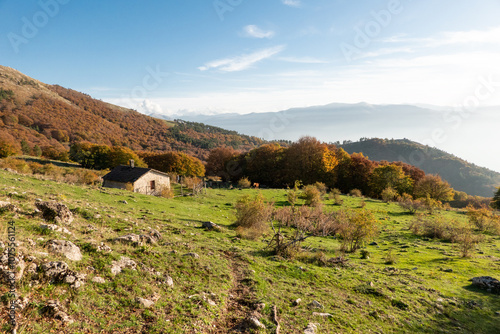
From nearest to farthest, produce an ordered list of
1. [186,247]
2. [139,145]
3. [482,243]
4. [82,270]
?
1. [82,270]
2. [186,247]
3. [482,243]
4. [139,145]

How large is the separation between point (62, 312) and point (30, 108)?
202296 mm

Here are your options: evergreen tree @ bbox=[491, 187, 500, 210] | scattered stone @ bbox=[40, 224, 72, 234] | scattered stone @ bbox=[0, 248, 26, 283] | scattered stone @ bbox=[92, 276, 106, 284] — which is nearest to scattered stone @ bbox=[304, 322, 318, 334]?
scattered stone @ bbox=[92, 276, 106, 284]

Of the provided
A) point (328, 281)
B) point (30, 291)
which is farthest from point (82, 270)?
point (328, 281)

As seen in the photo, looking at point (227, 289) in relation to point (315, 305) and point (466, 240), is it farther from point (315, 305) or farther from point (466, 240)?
point (466, 240)

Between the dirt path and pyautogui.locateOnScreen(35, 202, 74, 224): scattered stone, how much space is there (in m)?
7.87

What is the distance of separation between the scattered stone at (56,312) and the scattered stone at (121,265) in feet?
6.47

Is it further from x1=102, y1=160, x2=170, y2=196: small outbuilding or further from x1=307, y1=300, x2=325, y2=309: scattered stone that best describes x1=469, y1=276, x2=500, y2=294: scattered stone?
x1=102, y1=160, x2=170, y2=196: small outbuilding

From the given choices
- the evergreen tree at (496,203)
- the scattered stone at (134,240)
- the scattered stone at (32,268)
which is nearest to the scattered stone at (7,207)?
the scattered stone at (134,240)

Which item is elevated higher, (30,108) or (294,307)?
(30,108)

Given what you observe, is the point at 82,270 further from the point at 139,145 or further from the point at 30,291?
the point at 139,145

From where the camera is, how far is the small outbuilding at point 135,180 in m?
41.2

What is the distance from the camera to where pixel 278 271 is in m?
12.1

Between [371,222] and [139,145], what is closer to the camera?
[371,222]

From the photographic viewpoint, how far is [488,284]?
45.7ft
